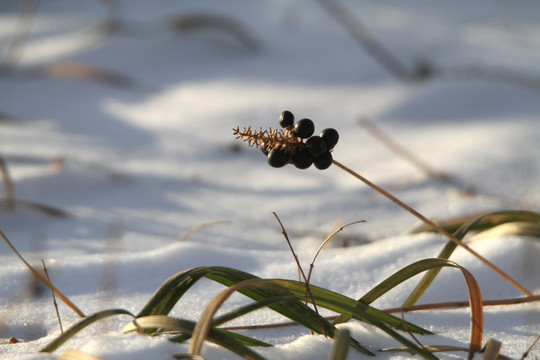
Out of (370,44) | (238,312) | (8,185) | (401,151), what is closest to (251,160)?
(401,151)

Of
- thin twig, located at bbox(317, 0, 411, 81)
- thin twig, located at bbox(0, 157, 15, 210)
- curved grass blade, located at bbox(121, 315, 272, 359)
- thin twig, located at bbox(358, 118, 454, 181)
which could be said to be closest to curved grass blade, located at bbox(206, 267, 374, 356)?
curved grass blade, located at bbox(121, 315, 272, 359)

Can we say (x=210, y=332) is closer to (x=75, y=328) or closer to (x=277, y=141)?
(x=75, y=328)

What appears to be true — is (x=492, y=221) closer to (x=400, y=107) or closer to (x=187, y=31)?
(x=400, y=107)

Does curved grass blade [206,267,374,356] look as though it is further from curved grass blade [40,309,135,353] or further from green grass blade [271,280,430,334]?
curved grass blade [40,309,135,353]

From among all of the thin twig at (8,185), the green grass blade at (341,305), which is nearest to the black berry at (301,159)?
the green grass blade at (341,305)

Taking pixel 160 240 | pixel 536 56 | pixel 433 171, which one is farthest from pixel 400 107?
pixel 160 240

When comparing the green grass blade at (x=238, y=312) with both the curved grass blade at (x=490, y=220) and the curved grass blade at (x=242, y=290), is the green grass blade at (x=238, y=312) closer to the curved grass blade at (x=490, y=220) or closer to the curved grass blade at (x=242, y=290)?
the curved grass blade at (x=242, y=290)

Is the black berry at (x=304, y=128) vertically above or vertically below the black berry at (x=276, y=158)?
above
